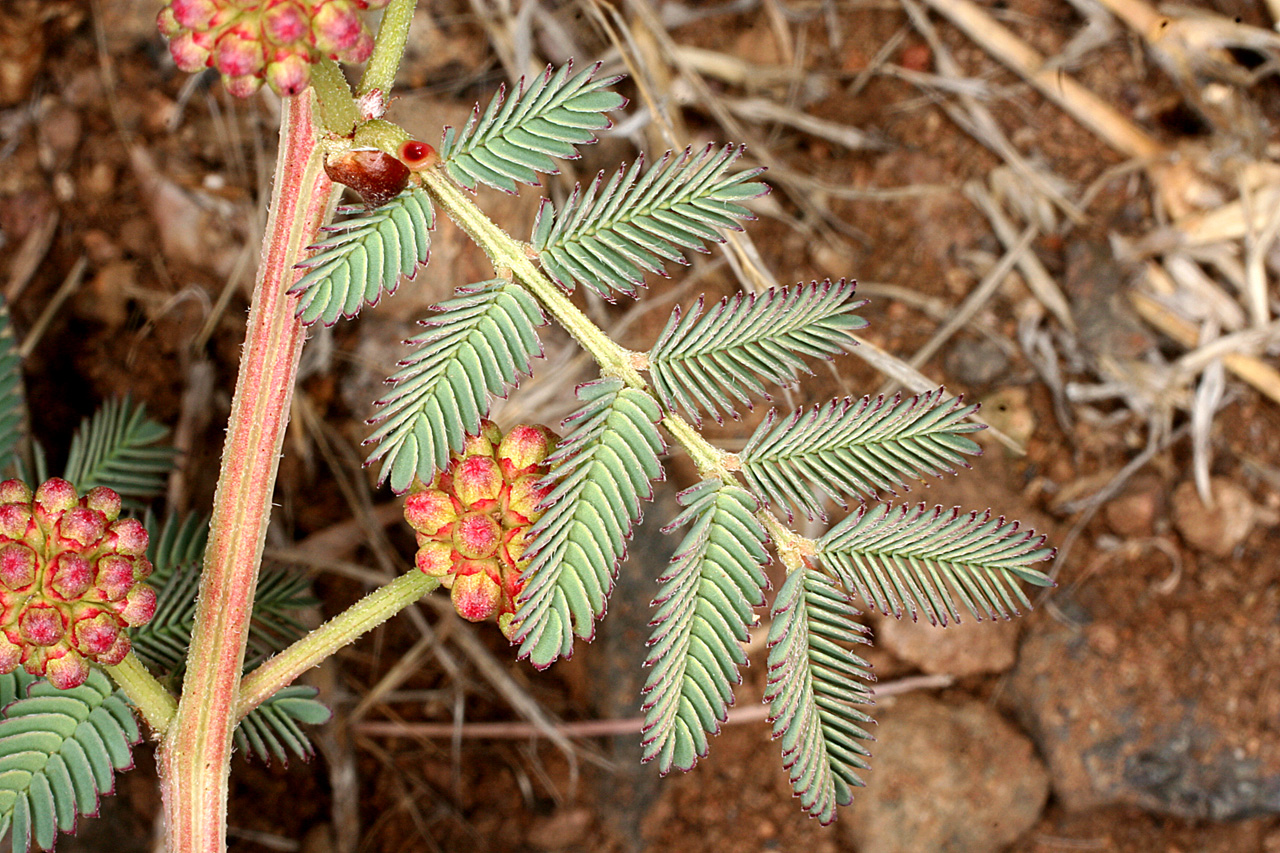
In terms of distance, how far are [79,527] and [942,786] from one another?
242 centimetres

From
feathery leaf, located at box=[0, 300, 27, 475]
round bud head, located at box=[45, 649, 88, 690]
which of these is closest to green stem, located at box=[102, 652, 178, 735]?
round bud head, located at box=[45, 649, 88, 690]

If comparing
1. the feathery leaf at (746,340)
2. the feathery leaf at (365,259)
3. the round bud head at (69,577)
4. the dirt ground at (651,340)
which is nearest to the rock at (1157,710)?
the dirt ground at (651,340)

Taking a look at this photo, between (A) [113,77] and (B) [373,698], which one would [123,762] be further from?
(A) [113,77]

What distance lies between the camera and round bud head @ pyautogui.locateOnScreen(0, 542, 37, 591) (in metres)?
1.66

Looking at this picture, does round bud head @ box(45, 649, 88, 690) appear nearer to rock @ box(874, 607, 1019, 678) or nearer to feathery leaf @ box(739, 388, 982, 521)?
feathery leaf @ box(739, 388, 982, 521)

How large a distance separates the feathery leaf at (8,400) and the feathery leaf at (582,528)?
4.65 feet

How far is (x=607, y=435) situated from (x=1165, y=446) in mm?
2493

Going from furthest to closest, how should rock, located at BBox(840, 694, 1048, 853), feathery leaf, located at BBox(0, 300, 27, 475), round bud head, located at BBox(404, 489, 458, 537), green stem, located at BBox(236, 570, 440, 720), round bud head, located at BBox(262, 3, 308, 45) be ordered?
1. rock, located at BBox(840, 694, 1048, 853)
2. feathery leaf, located at BBox(0, 300, 27, 475)
3. green stem, located at BBox(236, 570, 440, 720)
4. round bud head, located at BBox(404, 489, 458, 537)
5. round bud head, located at BBox(262, 3, 308, 45)

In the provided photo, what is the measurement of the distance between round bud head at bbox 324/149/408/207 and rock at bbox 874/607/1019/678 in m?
2.08

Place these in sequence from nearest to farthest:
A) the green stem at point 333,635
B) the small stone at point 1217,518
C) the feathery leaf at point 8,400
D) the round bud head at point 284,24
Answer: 1. the round bud head at point 284,24
2. the green stem at point 333,635
3. the feathery leaf at point 8,400
4. the small stone at point 1217,518

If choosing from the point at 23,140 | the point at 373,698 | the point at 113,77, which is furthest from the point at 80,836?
the point at 113,77

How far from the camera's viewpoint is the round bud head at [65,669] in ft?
5.61

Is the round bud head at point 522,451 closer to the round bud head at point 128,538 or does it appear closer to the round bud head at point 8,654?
the round bud head at point 128,538

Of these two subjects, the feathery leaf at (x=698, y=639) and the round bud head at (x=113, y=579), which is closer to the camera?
the feathery leaf at (x=698, y=639)
